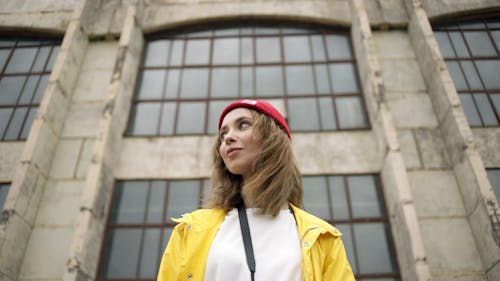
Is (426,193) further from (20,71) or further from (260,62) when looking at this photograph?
(20,71)

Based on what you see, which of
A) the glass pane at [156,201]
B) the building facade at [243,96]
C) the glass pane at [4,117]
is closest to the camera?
the building facade at [243,96]

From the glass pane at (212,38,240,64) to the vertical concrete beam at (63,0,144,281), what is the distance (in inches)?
87.6

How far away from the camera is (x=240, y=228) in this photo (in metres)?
2.03

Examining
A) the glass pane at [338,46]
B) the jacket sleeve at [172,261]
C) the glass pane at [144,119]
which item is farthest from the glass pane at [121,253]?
the glass pane at [338,46]

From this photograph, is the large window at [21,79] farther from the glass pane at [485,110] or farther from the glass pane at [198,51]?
the glass pane at [485,110]

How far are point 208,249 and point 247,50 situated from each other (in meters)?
7.98

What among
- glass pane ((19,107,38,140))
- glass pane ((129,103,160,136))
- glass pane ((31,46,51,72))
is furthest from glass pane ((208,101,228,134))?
glass pane ((31,46,51,72))

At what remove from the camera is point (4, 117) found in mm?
8320

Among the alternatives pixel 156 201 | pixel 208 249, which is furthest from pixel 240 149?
pixel 156 201

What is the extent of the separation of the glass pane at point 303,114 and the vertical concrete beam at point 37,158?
18.8ft

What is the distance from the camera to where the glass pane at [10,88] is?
8.58 metres

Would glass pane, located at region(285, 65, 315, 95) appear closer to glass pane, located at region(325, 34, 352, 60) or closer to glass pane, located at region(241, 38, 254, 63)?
glass pane, located at region(325, 34, 352, 60)

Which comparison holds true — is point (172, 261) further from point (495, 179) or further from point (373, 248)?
point (495, 179)

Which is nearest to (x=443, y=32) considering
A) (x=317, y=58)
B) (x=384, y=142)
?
(x=317, y=58)
